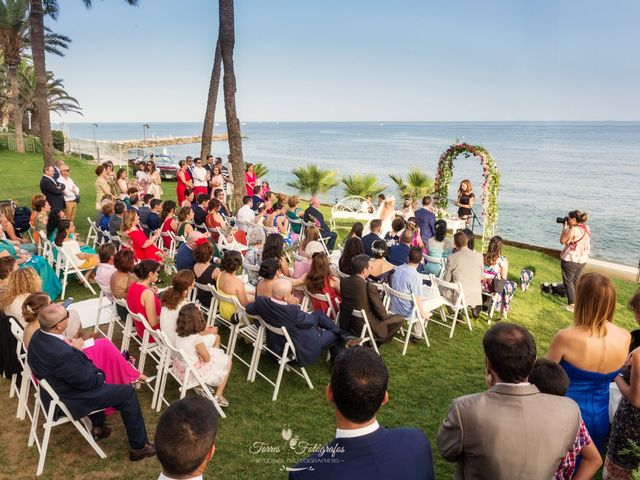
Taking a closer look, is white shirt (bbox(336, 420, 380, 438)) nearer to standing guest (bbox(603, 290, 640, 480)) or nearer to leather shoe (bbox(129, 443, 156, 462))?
standing guest (bbox(603, 290, 640, 480))

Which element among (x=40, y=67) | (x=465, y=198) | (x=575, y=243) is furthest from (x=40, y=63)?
(x=575, y=243)

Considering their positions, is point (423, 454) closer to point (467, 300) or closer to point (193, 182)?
point (467, 300)

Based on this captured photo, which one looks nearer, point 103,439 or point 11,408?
point 103,439

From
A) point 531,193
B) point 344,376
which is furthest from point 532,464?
point 531,193

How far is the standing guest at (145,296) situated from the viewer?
15.8 feet

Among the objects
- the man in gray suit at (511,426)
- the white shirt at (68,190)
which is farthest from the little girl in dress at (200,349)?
the white shirt at (68,190)

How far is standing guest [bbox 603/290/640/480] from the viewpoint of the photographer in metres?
2.90

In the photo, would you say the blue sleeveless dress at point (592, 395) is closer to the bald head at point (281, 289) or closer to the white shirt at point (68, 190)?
the bald head at point (281, 289)

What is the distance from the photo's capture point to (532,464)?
2.09 m

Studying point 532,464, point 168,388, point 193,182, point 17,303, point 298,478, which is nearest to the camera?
point 298,478

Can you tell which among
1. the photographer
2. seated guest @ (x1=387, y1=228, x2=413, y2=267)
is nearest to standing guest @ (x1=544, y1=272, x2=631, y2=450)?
seated guest @ (x1=387, y1=228, x2=413, y2=267)

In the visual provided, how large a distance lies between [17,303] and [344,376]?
4070 millimetres

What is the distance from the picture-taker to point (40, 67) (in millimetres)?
14484

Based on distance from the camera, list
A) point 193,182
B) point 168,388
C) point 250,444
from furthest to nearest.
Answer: point 193,182 → point 168,388 → point 250,444
